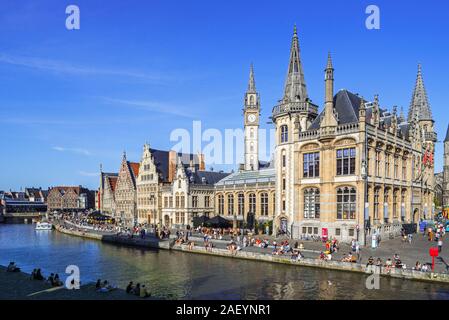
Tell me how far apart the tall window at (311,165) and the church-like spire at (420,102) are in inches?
1508

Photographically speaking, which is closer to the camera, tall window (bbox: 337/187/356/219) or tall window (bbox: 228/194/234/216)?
tall window (bbox: 337/187/356/219)

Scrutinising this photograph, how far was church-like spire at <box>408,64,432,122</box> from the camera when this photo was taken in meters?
74.2

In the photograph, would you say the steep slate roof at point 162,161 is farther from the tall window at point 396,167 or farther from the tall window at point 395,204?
the tall window at point 395,204

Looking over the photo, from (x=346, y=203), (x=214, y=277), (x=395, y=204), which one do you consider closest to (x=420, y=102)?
(x=395, y=204)

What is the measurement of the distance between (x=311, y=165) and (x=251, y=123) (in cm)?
3536

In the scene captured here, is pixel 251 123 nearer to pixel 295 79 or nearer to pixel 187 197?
pixel 187 197

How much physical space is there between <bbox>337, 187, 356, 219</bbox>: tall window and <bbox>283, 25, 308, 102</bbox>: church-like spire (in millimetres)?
15153

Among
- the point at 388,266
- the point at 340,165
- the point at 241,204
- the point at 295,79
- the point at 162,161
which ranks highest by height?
the point at 295,79

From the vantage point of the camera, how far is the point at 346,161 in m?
42.9

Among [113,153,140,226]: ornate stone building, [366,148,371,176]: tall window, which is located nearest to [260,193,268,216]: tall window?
[366,148,371,176]: tall window

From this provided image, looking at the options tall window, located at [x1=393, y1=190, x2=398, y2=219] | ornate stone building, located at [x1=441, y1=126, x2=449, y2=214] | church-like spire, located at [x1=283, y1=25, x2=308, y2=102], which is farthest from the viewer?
ornate stone building, located at [x1=441, y1=126, x2=449, y2=214]

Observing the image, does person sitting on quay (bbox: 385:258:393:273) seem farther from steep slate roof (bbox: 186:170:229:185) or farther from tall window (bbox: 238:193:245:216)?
steep slate roof (bbox: 186:170:229:185)

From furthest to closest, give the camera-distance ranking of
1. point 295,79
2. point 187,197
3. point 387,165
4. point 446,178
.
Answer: point 446,178 < point 187,197 < point 295,79 < point 387,165
